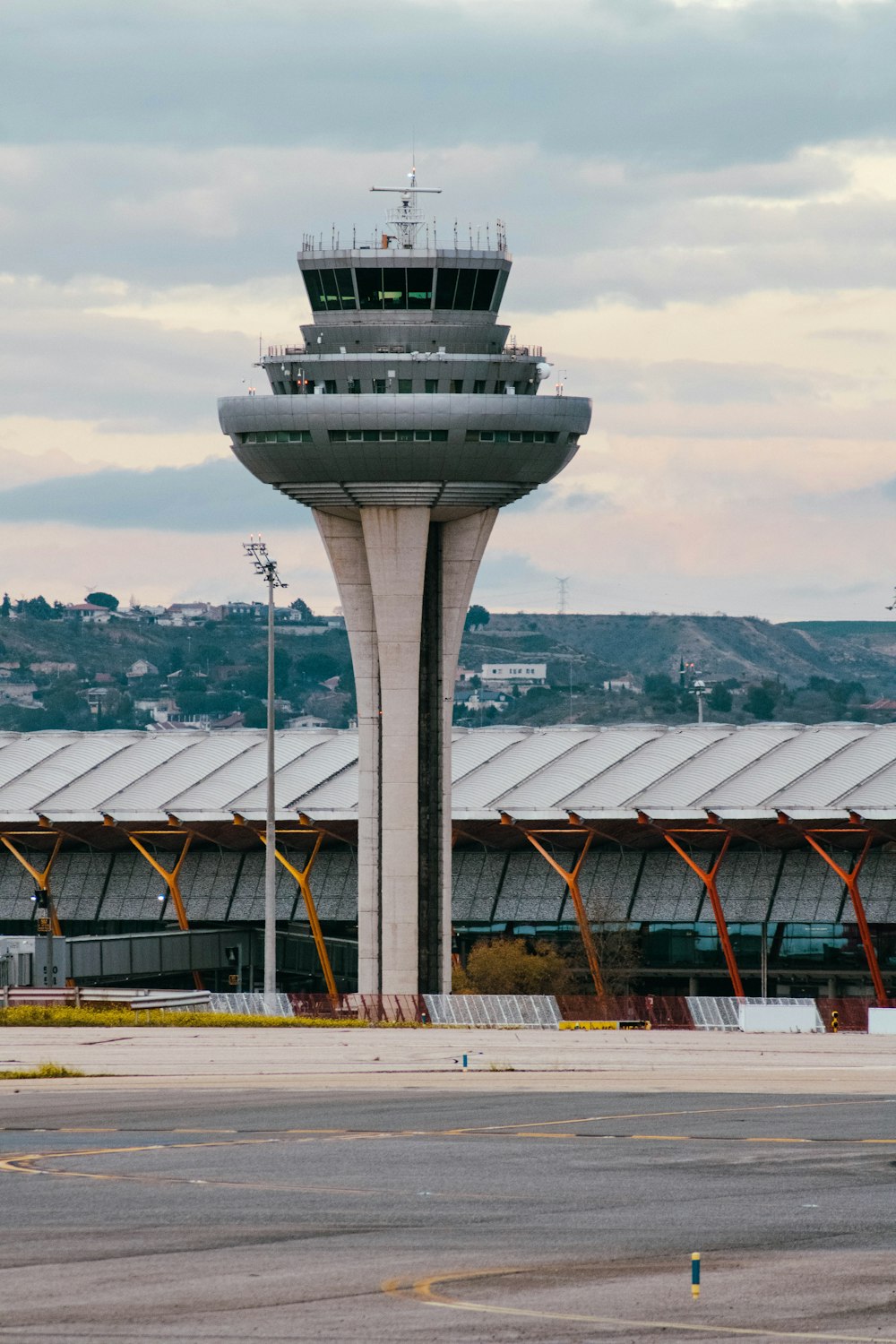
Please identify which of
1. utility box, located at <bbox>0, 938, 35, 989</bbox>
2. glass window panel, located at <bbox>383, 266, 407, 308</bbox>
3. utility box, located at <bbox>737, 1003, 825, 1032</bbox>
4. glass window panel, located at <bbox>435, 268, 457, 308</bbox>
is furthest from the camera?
glass window panel, located at <bbox>435, 268, 457, 308</bbox>

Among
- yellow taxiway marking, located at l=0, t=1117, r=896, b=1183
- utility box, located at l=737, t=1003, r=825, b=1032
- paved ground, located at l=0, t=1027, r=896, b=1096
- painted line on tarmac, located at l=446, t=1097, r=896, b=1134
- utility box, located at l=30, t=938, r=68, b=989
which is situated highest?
yellow taxiway marking, located at l=0, t=1117, r=896, b=1183

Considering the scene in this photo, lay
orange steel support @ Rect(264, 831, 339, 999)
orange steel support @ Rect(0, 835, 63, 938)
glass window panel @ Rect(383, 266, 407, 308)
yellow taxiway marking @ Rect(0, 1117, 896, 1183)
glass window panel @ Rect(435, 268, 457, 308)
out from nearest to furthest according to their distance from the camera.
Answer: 1. yellow taxiway marking @ Rect(0, 1117, 896, 1183)
2. glass window panel @ Rect(383, 266, 407, 308)
3. glass window panel @ Rect(435, 268, 457, 308)
4. orange steel support @ Rect(264, 831, 339, 999)
5. orange steel support @ Rect(0, 835, 63, 938)

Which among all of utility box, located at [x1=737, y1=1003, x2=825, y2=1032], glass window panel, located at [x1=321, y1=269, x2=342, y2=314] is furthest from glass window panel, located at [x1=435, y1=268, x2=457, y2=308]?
utility box, located at [x1=737, y1=1003, x2=825, y2=1032]

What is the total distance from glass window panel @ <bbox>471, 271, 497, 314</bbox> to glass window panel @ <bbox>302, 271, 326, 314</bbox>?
671 centimetres

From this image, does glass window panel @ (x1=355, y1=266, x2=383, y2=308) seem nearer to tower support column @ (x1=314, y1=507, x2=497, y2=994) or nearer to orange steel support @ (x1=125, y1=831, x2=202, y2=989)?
tower support column @ (x1=314, y1=507, x2=497, y2=994)

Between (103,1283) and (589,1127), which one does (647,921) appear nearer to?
(589,1127)

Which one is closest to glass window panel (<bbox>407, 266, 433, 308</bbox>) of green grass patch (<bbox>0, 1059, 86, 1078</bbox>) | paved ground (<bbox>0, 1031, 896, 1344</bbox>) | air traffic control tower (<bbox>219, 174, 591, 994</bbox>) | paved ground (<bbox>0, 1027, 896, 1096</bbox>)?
air traffic control tower (<bbox>219, 174, 591, 994</bbox>)

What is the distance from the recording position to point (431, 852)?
9519cm

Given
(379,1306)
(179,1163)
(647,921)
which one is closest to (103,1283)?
(379,1306)

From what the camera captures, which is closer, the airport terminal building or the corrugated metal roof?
the corrugated metal roof

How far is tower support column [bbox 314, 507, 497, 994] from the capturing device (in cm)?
9356

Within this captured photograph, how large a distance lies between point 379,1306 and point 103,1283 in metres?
3.33

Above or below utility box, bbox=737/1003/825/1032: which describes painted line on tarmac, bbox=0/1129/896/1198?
above

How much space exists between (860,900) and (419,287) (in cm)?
3444
